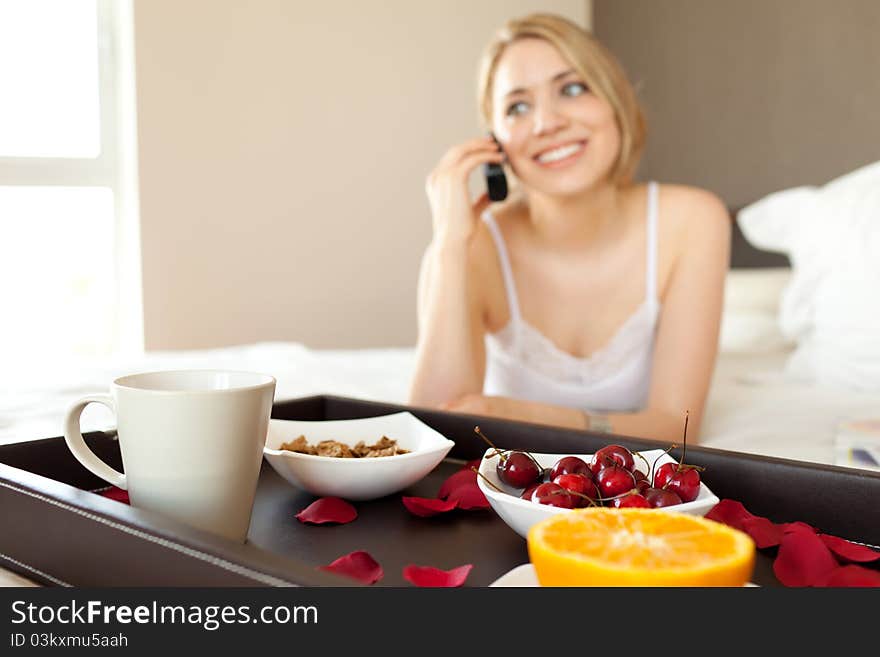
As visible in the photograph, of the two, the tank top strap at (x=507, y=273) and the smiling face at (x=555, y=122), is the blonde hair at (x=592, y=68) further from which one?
the tank top strap at (x=507, y=273)

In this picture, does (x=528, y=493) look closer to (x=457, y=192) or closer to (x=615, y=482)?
(x=615, y=482)

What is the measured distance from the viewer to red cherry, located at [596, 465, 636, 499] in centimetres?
65

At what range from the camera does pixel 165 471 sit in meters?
0.61

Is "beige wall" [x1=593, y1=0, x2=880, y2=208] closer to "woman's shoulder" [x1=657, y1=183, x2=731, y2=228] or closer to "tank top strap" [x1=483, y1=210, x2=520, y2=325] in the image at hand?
"woman's shoulder" [x1=657, y1=183, x2=731, y2=228]

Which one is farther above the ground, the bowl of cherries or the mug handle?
the mug handle

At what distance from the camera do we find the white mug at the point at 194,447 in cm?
60

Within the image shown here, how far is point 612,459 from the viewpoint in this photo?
689mm

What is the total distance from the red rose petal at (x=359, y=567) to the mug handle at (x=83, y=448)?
7.5 inches

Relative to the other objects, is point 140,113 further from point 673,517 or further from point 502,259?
point 673,517

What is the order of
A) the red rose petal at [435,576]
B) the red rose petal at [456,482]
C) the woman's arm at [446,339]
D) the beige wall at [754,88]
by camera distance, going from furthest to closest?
the beige wall at [754,88]
the woman's arm at [446,339]
the red rose petal at [456,482]
the red rose petal at [435,576]

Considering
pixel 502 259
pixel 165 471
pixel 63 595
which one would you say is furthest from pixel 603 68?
pixel 63 595

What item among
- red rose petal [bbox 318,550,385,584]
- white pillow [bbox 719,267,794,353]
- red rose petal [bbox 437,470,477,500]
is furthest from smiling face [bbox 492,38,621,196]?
red rose petal [bbox 318,550,385,584]

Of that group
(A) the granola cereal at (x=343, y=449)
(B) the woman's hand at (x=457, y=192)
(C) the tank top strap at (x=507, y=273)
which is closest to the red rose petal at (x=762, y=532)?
(A) the granola cereal at (x=343, y=449)

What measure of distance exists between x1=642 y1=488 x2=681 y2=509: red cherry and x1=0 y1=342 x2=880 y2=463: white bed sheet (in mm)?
686
